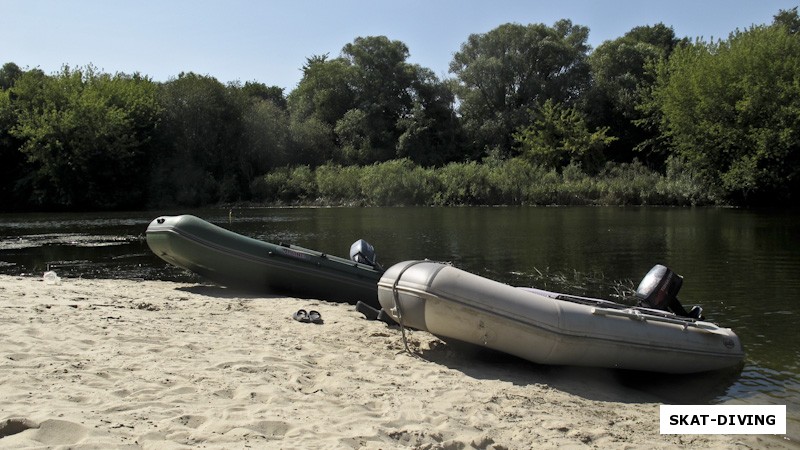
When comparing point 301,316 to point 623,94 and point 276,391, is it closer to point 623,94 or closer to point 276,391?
point 276,391

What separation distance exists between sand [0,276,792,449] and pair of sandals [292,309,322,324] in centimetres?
19

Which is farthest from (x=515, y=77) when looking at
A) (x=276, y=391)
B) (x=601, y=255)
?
(x=276, y=391)

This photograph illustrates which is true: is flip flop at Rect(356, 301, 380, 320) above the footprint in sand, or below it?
below

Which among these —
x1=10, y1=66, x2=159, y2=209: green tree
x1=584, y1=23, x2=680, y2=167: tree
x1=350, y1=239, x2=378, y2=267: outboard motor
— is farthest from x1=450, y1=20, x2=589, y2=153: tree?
x1=350, y1=239, x2=378, y2=267: outboard motor

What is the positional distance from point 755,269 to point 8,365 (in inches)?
462

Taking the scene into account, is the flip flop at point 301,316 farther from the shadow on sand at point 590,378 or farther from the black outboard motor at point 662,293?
the black outboard motor at point 662,293

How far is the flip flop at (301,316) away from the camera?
7.22m

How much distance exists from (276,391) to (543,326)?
95.3 inches

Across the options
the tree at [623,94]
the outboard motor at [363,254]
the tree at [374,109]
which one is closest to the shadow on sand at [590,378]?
the outboard motor at [363,254]

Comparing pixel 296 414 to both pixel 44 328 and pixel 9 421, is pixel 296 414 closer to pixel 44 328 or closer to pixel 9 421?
pixel 9 421

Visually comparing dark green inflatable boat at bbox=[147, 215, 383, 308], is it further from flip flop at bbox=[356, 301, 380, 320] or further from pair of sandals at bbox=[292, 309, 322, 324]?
pair of sandals at bbox=[292, 309, 322, 324]

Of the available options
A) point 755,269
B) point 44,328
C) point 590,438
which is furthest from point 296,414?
point 755,269

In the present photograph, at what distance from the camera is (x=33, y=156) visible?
3703 centimetres

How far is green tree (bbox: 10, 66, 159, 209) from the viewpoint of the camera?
37.2m
